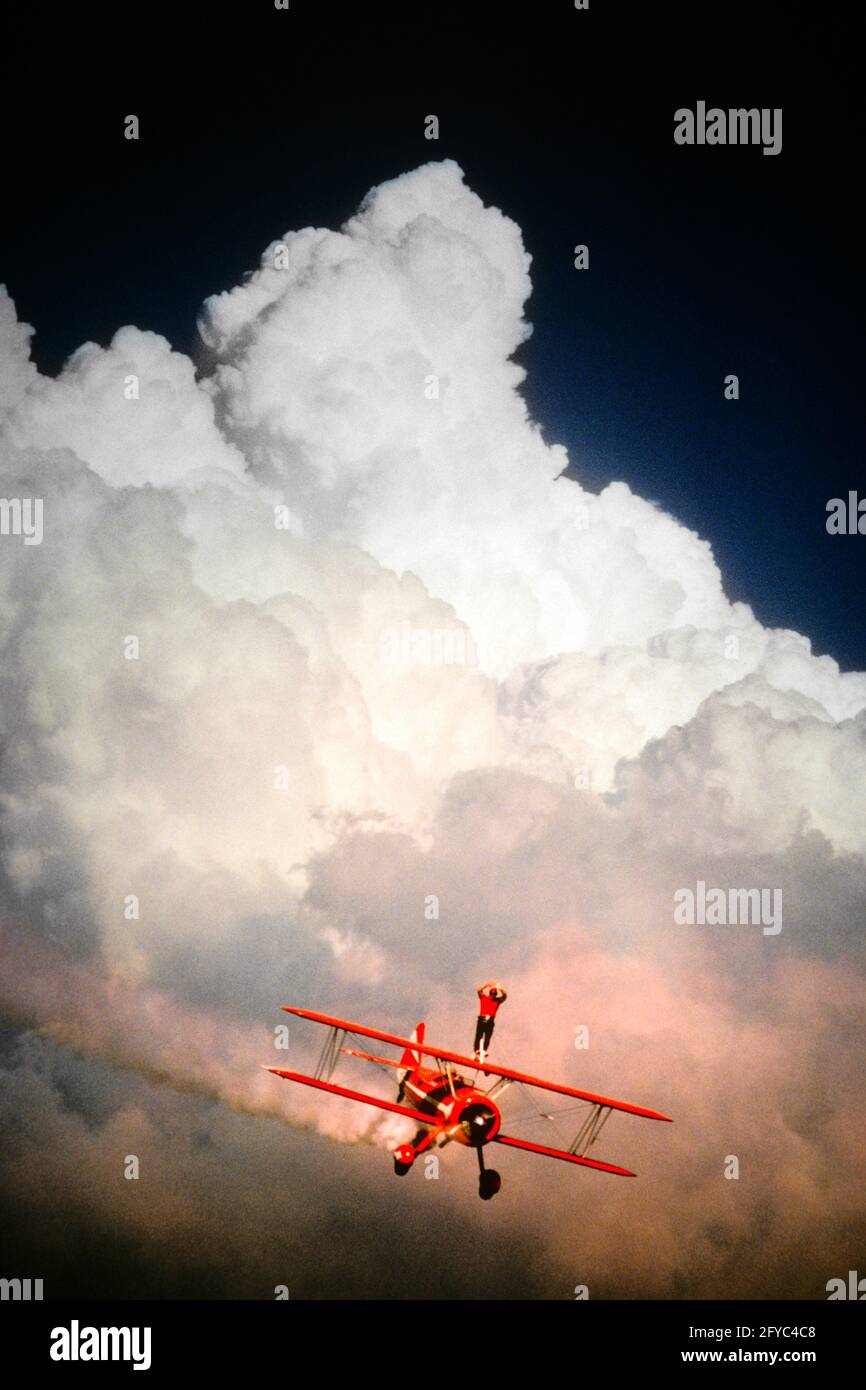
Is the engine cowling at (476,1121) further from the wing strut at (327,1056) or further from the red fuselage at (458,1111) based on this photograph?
the wing strut at (327,1056)

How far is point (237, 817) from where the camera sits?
10859 millimetres

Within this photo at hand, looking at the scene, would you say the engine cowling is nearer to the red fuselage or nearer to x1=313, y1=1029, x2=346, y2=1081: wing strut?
the red fuselage

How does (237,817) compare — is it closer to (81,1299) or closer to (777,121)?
(81,1299)

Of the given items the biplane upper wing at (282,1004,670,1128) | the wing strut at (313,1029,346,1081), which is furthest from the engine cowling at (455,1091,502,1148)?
the wing strut at (313,1029,346,1081)

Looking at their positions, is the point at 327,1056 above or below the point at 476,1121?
above

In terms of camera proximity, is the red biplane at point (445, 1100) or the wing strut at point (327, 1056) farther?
the wing strut at point (327, 1056)

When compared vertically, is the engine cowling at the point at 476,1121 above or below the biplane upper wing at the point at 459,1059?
below

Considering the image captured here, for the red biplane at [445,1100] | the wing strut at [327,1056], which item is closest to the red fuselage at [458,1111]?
the red biplane at [445,1100]

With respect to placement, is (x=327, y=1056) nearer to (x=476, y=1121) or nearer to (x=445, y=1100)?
(x=445, y=1100)

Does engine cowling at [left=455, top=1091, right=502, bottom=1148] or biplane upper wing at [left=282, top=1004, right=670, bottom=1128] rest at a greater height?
biplane upper wing at [left=282, top=1004, right=670, bottom=1128]

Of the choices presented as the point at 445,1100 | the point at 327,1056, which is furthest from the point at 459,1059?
the point at 327,1056

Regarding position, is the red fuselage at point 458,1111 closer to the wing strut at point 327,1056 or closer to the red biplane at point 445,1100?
the red biplane at point 445,1100
